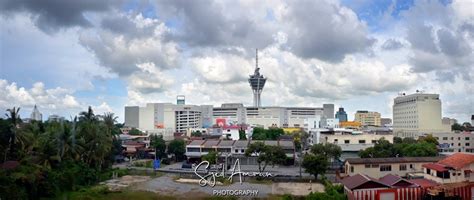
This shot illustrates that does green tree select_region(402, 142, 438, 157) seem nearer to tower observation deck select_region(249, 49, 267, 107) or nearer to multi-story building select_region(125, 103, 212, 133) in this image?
multi-story building select_region(125, 103, 212, 133)

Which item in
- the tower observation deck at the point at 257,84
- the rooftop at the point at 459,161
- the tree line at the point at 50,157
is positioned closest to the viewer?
the tree line at the point at 50,157

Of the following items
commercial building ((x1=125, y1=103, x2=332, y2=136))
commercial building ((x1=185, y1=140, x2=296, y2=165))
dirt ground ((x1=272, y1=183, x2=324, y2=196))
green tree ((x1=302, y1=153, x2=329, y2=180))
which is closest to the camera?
dirt ground ((x1=272, y1=183, x2=324, y2=196))

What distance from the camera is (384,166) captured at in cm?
2822

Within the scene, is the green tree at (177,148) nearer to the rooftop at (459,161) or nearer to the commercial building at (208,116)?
the rooftop at (459,161)

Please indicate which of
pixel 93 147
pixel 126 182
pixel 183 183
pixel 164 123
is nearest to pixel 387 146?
pixel 183 183

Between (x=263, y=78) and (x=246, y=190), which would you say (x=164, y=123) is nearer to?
(x=263, y=78)

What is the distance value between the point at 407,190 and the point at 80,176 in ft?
63.4

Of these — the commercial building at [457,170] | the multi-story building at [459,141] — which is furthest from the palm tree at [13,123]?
the multi-story building at [459,141]

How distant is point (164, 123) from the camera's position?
100812 mm

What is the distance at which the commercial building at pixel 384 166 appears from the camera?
2788cm

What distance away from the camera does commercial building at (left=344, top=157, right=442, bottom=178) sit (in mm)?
27875

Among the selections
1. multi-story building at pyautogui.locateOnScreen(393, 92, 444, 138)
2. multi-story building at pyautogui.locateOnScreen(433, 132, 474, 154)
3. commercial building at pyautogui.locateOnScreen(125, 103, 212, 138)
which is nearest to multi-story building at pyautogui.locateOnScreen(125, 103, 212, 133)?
commercial building at pyautogui.locateOnScreen(125, 103, 212, 138)

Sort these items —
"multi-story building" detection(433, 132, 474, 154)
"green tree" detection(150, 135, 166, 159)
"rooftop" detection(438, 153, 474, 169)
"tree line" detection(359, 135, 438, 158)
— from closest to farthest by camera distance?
"rooftop" detection(438, 153, 474, 169) < "tree line" detection(359, 135, 438, 158) < "green tree" detection(150, 135, 166, 159) < "multi-story building" detection(433, 132, 474, 154)

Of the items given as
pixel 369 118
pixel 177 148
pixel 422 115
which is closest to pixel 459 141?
pixel 422 115
